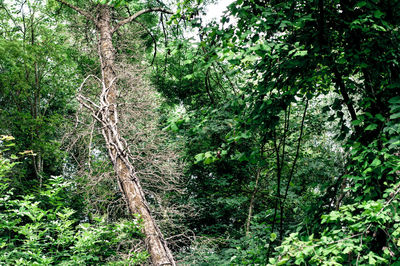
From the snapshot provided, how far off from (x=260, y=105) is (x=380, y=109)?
1031mm

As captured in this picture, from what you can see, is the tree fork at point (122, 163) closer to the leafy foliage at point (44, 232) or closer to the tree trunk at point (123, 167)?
the tree trunk at point (123, 167)

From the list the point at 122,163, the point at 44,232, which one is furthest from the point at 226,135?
the point at 44,232

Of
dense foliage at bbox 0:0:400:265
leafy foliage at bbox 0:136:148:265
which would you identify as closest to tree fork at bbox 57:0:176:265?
dense foliage at bbox 0:0:400:265

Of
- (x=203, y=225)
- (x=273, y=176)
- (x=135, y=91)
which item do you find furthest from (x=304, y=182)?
(x=135, y=91)

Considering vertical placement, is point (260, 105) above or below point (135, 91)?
below

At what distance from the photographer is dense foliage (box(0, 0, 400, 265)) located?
2.18 metres

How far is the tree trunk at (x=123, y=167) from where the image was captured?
3545 millimetres

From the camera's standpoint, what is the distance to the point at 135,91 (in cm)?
648

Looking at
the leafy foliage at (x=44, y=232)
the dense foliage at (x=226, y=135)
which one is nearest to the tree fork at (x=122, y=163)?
the dense foliage at (x=226, y=135)

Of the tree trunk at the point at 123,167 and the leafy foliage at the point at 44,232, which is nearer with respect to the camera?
the leafy foliage at the point at 44,232

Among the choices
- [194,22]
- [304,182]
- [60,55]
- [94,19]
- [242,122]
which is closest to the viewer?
[194,22]

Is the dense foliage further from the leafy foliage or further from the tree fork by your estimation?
the tree fork

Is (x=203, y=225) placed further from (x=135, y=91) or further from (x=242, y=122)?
(x=242, y=122)

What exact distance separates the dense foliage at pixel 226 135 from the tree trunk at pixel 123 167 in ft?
0.63
